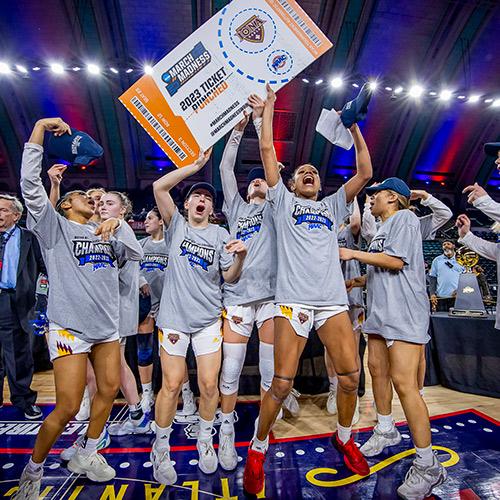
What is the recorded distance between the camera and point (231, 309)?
8.95 ft

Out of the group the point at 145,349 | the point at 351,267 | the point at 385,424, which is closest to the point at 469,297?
the point at 351,267

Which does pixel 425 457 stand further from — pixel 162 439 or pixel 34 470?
pixel 34 470

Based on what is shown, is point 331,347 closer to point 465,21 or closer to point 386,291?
point 386,291

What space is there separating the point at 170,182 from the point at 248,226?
0.74m

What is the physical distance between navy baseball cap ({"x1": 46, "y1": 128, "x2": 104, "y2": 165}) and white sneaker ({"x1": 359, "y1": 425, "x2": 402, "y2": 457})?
289cm

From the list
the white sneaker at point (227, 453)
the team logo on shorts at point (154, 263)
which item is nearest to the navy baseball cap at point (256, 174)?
the team logo on shorts at point (154, 263)

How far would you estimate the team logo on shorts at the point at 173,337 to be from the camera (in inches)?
92.8

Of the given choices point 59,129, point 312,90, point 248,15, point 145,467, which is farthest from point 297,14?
point 312,90

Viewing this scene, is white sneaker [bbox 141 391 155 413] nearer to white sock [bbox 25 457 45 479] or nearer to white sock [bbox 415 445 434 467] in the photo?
white sock [bbox 25 457 45 479]

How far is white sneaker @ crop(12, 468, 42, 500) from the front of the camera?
1965mm

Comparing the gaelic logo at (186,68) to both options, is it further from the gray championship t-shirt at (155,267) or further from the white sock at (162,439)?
the white sock at (162,439)

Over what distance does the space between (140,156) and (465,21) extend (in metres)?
11.9

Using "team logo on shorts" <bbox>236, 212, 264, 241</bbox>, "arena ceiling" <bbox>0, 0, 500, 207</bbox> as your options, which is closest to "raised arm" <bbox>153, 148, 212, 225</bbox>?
"team logo on shorts" <bbox>236, 212, 264, 241</bbox>

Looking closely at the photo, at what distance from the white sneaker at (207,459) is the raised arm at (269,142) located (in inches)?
75.4
